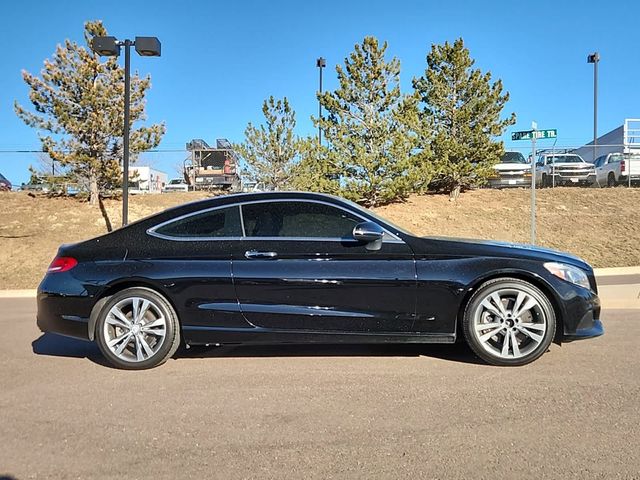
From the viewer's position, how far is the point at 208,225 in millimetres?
4898

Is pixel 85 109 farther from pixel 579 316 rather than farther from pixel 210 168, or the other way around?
pixel 579 316

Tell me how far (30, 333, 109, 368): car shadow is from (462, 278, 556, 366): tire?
11.1ft

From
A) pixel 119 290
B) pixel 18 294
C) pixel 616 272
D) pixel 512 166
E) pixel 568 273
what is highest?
pixel 512 166

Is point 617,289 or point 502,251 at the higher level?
point 502,251

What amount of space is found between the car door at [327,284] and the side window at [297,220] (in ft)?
0.24

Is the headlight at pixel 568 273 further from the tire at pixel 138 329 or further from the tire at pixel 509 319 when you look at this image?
the tire at pixel 138 329

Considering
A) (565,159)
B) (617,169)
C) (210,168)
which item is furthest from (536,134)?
(210,168)

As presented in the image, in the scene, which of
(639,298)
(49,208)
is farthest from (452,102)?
(49,208)

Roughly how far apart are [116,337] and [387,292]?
2445mm

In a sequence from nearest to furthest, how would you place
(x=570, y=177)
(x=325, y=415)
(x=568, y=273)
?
(x=325, y=415)
(x=568, y=273)
(x=570, y=177)

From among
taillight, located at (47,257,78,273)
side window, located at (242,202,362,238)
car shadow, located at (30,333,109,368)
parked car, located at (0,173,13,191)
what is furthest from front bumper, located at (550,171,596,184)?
parked car, located at (0,173,13,191)

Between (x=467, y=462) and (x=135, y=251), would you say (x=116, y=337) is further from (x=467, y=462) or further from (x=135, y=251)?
(x=467, y=462)

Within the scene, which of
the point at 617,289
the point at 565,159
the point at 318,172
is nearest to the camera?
the point at 617,289

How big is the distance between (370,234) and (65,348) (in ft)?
11.8
